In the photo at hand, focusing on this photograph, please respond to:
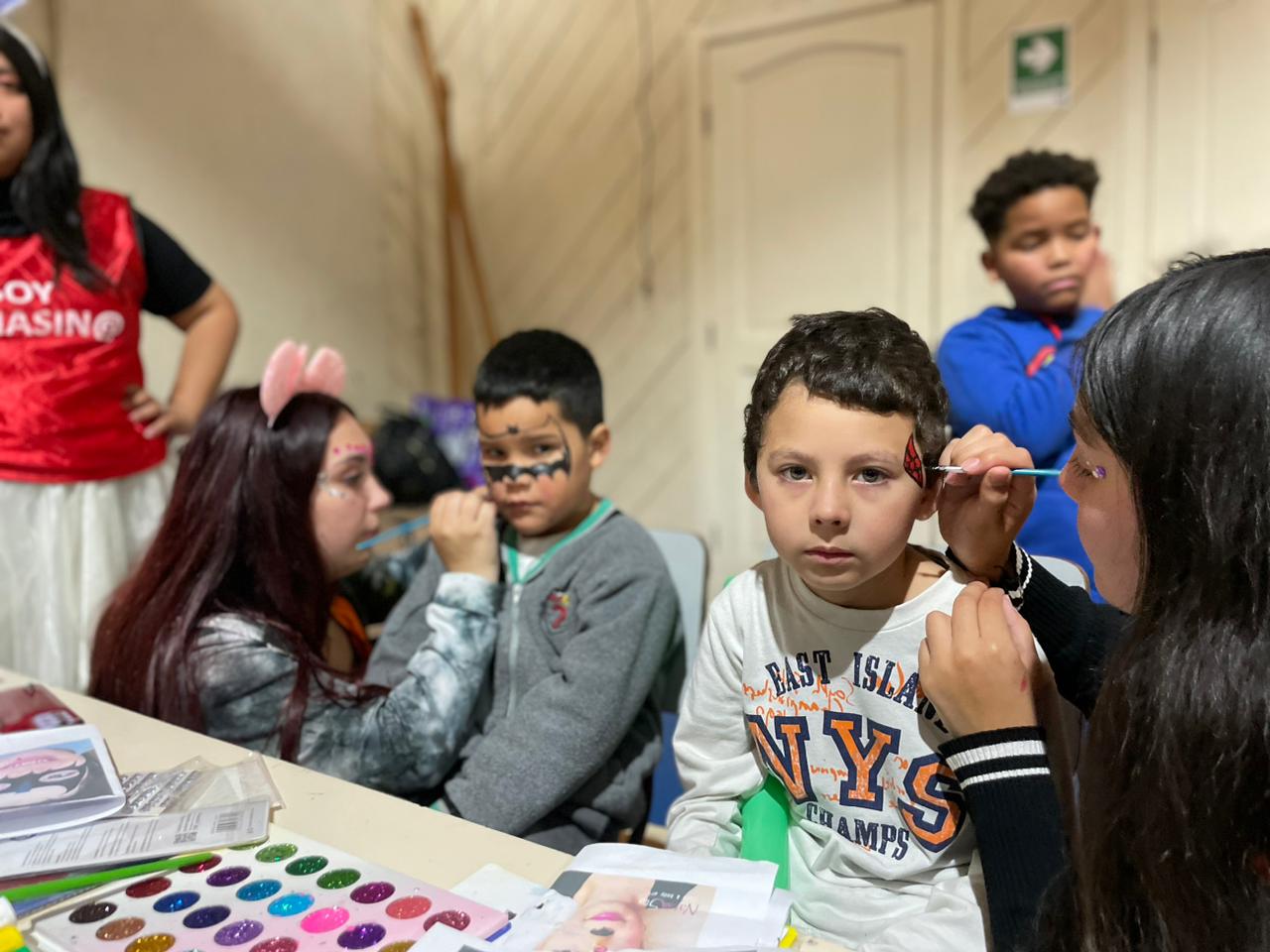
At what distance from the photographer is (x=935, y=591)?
925mm

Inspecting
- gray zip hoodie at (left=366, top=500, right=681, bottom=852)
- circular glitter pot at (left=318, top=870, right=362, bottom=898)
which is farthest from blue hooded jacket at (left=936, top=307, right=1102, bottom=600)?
circular glitter pot at (left=318, top=870, right=362, bottom=898)

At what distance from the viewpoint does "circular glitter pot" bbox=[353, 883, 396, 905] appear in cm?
79

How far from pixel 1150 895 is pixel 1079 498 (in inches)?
11.9

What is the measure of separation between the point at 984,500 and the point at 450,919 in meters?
0.59

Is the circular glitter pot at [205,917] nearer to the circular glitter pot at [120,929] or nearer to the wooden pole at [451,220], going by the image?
the circular glitter pot at [120,929]

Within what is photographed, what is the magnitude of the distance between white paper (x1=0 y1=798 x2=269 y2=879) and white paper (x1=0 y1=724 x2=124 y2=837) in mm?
19

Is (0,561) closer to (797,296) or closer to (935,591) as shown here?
(935,591)

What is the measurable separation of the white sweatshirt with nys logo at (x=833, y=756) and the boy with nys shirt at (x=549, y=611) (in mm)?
261

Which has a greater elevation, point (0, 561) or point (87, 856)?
point (0, 561)

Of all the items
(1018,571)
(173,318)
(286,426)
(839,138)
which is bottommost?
(1018,571)

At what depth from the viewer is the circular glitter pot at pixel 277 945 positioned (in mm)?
727

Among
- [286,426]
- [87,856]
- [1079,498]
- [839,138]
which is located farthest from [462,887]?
[839,138]

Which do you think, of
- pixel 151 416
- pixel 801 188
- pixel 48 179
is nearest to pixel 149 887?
pixel 151 416

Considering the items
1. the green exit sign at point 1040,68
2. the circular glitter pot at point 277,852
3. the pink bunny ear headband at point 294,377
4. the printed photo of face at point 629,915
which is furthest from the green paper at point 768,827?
the green exit sign at point 1040,68
